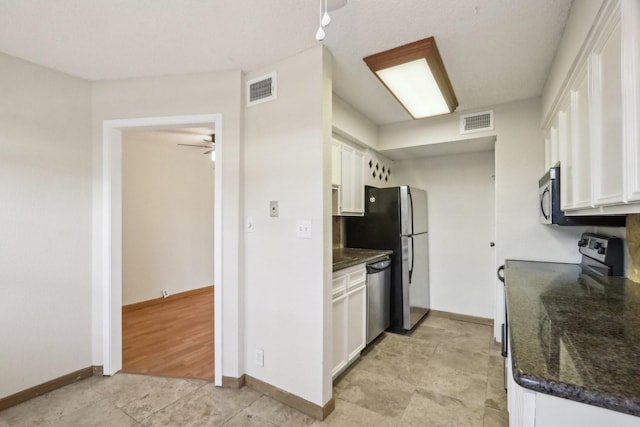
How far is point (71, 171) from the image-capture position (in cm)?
241

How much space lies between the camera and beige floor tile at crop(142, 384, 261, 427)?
1.95 m

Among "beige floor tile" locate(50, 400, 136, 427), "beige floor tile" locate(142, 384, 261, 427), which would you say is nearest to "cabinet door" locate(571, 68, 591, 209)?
"beige floor tile" locate(142, 384, 261, 427)

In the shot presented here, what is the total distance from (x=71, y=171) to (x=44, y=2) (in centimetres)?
124

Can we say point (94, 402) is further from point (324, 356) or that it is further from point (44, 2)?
point (44, 2)

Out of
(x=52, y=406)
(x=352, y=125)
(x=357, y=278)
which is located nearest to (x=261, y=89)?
(x=352, y=125)

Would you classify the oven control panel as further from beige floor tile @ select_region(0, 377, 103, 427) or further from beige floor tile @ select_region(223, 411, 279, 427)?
beige floor tile @ select_region(0, 377, 103, 427)

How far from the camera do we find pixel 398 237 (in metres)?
3.35

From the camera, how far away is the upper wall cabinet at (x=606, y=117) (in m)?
0.99

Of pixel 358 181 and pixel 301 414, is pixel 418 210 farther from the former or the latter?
pixel 301 414

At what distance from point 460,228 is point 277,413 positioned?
3102mm

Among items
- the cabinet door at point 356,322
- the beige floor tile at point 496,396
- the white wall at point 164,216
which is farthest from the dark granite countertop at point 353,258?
the white wall at point 164,216

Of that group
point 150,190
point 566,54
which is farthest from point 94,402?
point 566,54

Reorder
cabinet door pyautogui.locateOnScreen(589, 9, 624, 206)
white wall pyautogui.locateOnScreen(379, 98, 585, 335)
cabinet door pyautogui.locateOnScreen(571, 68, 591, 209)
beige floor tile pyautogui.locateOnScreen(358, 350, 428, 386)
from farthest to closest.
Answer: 1. white wall pyautogui.locateOnScreen(379, 98, 585, 335)
2. beige floor tile pyautogui.locateOnScreen(358, 350, 428, 386)
3. cabinet door pyautogui.locateOnScreen(571, 68, 591, 209)
4. cabinet door pyautogui.locateOnScreen(589, 9, 624, 206)

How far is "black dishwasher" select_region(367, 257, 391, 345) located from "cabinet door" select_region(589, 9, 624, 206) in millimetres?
1931
